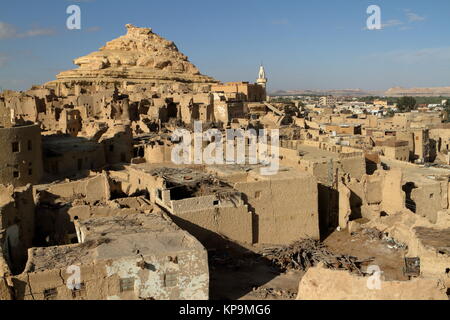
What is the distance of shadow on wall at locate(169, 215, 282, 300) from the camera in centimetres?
1459

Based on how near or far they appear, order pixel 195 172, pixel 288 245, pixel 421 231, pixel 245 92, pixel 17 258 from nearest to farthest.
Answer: pixel 17 258
pixel 421 231
pixel 288 245
pixel 195 172
pixel 245 92

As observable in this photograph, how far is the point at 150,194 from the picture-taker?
18.5m

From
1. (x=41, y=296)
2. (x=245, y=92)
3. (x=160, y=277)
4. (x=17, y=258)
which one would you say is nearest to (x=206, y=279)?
(x=160, y=277)

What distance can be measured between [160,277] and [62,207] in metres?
6.05

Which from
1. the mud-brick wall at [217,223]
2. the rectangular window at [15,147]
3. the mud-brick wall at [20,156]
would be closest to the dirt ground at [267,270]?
the mud-brick wall at [217,223]

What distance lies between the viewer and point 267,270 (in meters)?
16.5

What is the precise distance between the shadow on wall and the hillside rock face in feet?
143

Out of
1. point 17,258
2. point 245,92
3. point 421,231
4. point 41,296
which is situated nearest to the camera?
point 41,296

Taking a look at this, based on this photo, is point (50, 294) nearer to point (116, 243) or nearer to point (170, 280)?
point (116, 243)

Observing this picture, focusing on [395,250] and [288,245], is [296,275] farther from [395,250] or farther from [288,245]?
[395,250]

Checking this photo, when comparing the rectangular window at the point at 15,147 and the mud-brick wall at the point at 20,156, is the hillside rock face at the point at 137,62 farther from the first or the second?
the rectangular window at the point at 15,147

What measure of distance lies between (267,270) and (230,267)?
4.08 feet

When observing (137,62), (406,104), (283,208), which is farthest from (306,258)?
(406,104)

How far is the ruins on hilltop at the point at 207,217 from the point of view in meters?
11.9
